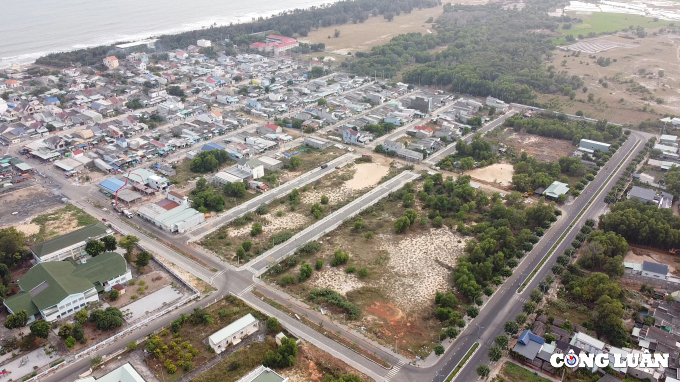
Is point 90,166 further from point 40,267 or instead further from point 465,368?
point 465,368

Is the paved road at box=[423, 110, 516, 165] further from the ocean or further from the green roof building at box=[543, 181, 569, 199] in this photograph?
the ocean

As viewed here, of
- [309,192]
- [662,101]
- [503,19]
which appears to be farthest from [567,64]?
[309,192]

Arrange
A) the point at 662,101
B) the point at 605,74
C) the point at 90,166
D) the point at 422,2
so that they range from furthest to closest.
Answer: the point at 422,2
the point at 605,74
the point at 662,101
the point at 90,166

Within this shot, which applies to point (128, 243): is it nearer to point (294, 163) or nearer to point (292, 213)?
point (292, 213)

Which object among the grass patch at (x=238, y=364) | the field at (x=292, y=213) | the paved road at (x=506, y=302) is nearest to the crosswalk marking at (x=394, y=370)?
the paved road at (x=506, y=302)

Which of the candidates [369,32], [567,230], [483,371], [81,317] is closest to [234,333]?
[81,317]
